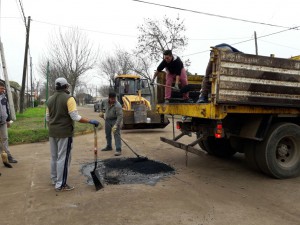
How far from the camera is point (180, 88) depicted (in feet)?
24.8

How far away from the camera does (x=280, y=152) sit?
6238mm

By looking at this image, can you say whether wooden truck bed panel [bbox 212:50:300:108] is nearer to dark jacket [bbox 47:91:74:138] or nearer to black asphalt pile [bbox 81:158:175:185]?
black asphalt pile [bbox 81:158:175:185]

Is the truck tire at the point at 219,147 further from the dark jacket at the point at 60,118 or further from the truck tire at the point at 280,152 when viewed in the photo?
the dark jacket at the point at 60,118

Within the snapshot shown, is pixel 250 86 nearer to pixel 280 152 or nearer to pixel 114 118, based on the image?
pixel 280 152

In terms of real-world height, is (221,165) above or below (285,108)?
below

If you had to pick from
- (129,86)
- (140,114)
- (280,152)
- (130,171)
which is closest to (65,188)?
(130,171)

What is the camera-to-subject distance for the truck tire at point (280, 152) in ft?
19.5

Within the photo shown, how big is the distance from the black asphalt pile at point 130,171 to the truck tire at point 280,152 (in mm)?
1790

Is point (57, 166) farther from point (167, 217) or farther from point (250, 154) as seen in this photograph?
point (250, 154)

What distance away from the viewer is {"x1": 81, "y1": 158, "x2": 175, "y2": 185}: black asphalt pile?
5.86m

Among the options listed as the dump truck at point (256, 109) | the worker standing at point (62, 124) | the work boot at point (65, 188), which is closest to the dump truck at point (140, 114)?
the dump truck at point (256, 109)

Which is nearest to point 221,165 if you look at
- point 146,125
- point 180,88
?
point 180,88

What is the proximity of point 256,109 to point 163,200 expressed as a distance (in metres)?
2.38

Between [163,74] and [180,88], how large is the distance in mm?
687
